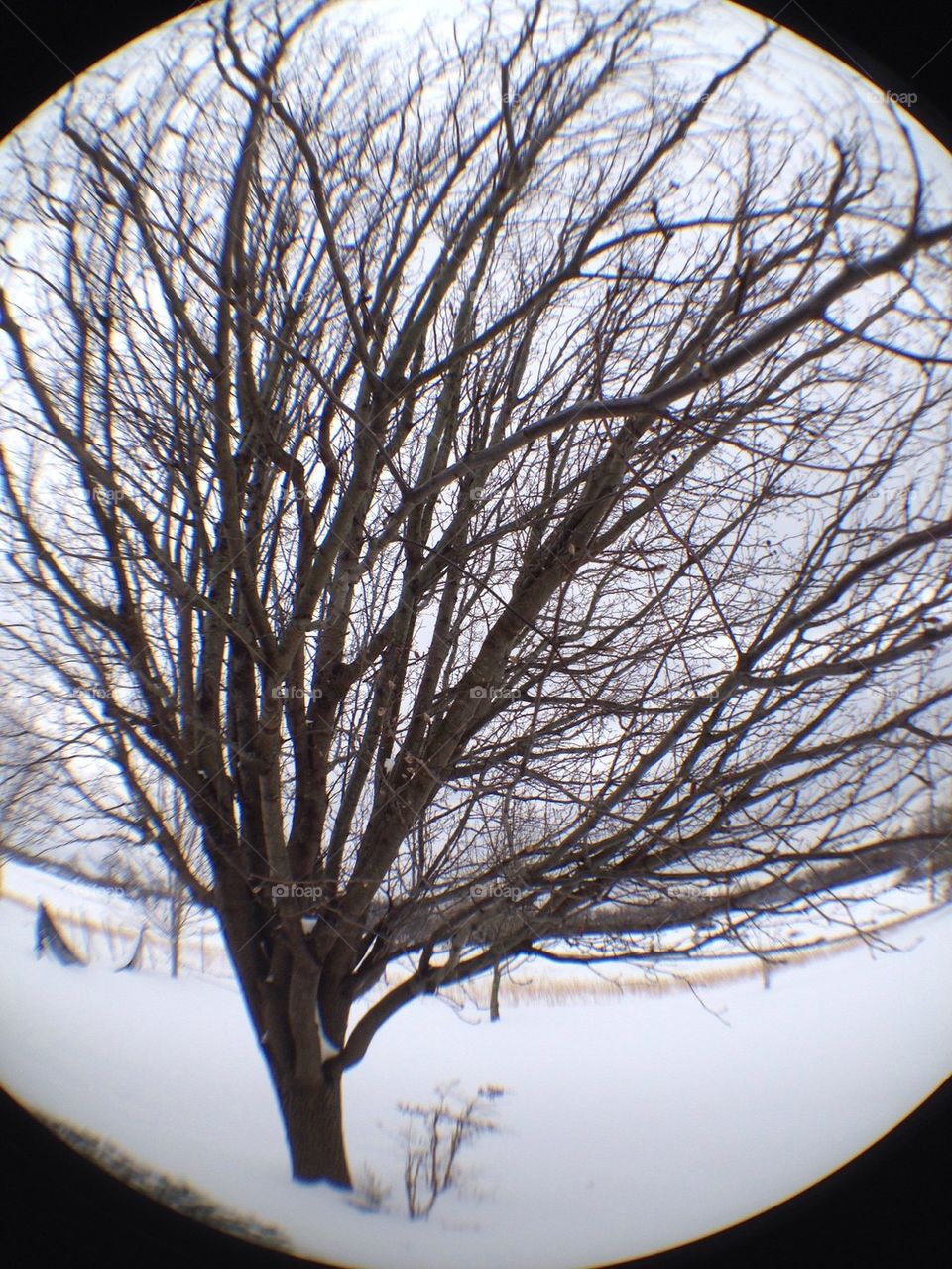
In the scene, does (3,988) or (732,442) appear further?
(3,988)

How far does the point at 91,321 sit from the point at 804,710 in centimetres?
120

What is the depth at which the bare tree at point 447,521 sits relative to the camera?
3.67ft

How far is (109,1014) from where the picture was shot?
1.14 m

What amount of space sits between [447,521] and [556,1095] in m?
0.83

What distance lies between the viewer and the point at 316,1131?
3.62 feet

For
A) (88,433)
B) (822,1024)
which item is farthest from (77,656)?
(822,1024)

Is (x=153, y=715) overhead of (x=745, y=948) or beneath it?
overhead

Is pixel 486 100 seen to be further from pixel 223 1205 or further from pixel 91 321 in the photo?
pixel 223 1205
